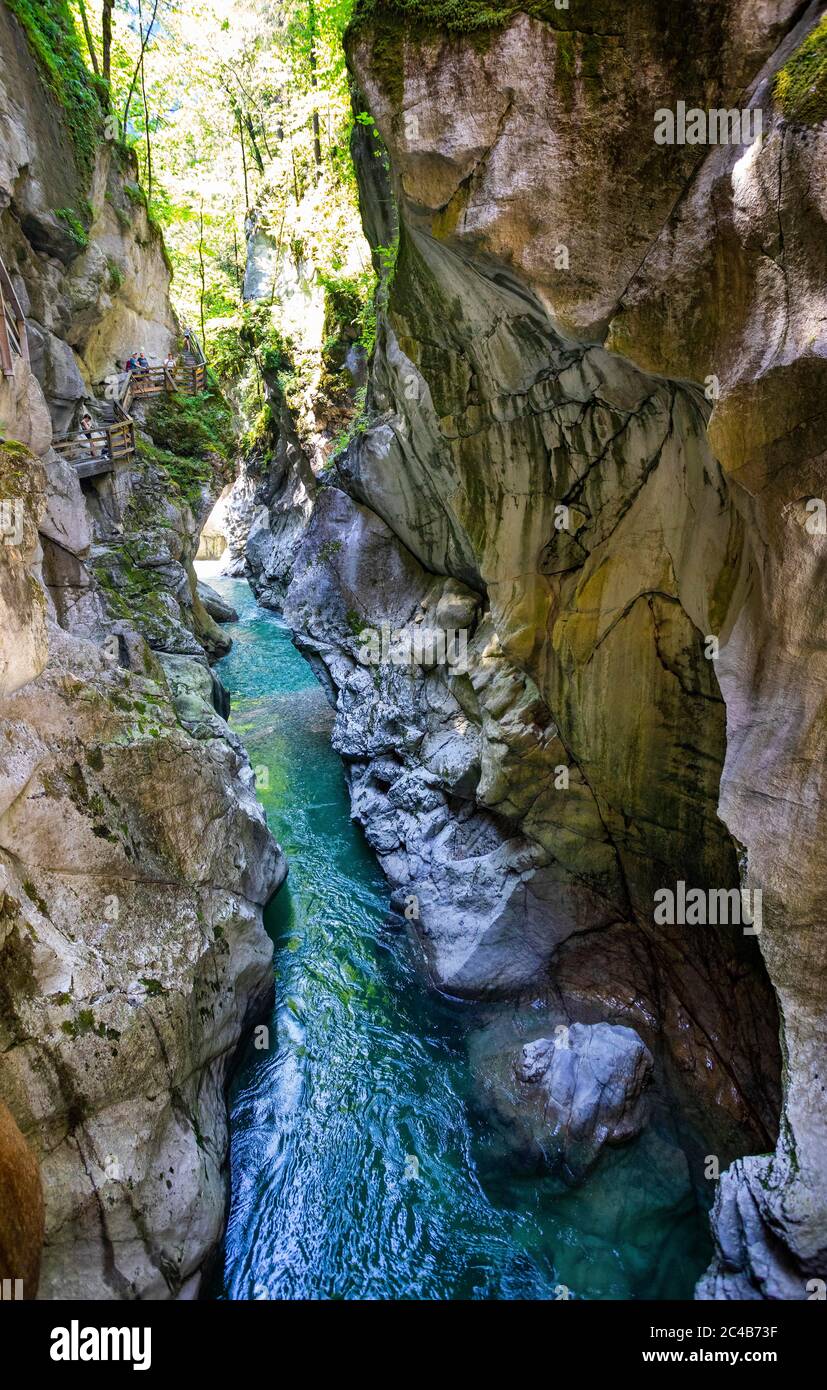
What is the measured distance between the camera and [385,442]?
14.5m

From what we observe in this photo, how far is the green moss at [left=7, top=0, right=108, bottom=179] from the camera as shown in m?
14.4

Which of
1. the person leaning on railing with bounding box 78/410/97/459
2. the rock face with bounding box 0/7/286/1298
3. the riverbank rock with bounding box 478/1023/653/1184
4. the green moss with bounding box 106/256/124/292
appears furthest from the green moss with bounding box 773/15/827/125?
the green moss with bounding box 106/256/124/292

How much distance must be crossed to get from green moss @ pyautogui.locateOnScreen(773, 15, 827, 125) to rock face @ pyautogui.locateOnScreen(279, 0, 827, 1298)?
0.32 ft

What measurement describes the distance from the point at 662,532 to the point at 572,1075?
6355mm

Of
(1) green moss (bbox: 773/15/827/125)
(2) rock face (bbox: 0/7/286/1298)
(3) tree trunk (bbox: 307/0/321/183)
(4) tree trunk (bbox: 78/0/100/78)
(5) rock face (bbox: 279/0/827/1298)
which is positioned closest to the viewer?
(1) green moss (bbox: 773/15/827/125)

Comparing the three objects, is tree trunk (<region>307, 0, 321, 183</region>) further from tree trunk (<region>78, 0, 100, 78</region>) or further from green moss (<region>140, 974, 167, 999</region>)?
green moss (<region>140, 974, 167, 999</region>)

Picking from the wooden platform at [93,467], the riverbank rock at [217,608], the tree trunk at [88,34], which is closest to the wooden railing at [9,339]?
the wooden platform at [93,467]

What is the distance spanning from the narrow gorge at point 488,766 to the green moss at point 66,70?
0.15 meters

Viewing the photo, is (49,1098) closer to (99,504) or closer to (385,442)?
(385,442)

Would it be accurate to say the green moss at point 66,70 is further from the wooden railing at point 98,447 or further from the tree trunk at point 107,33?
the wooden railing at point 98,447

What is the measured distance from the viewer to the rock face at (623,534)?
548 cm

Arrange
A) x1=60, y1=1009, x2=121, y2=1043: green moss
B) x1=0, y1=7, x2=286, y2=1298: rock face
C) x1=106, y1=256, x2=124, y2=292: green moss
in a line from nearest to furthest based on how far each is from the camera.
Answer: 1. x1=0, y1=7, x2=286, y2=1298: rock face
2. x1=60, y1=1009, x2=121, y2=1043: green moss
3. x1=106, y1=256, x2=124, y2=292: green moss

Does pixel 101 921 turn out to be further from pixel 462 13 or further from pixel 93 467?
pixel 93 467

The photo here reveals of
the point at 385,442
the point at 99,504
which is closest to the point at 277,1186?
the point at 385,442
